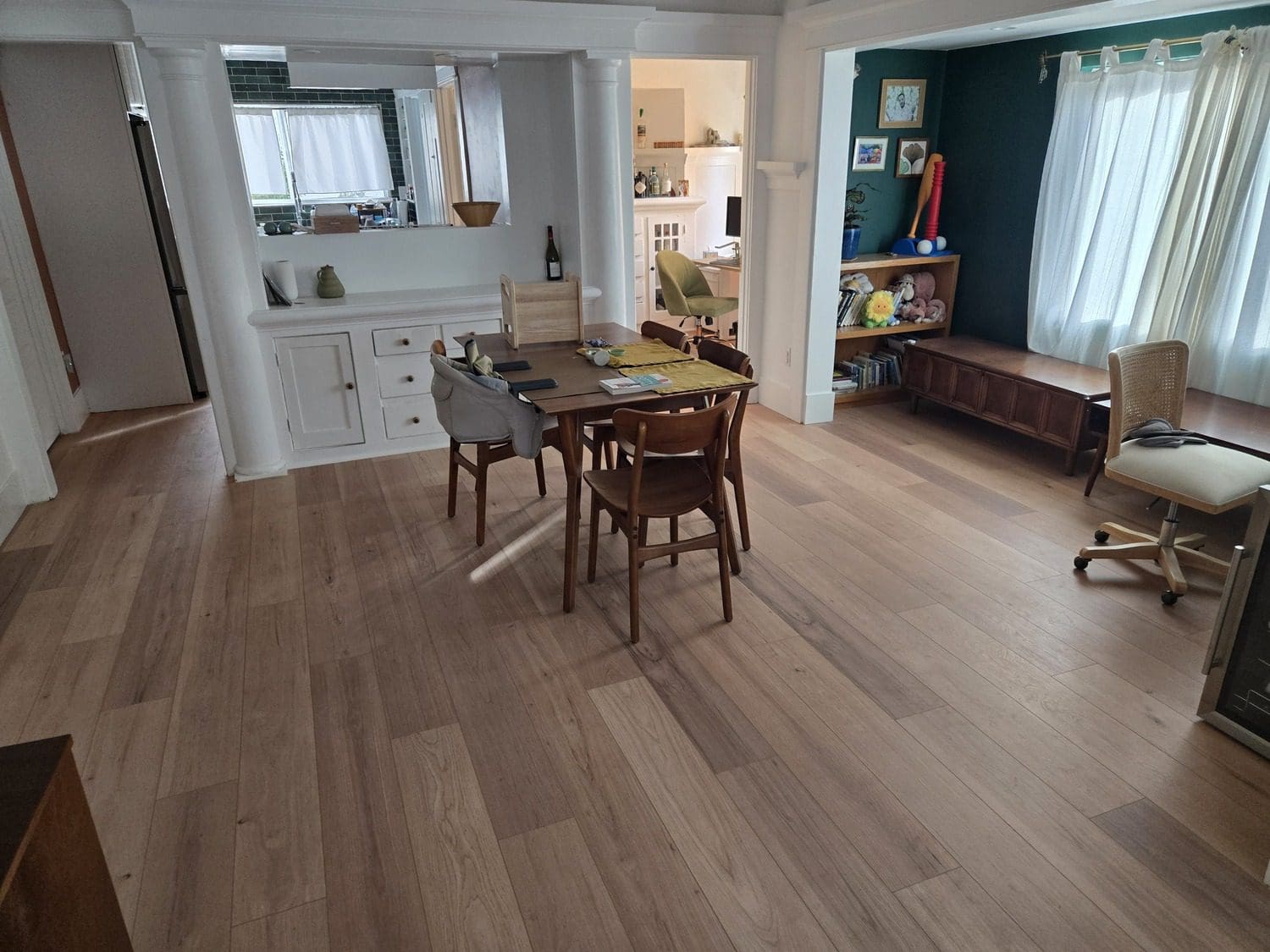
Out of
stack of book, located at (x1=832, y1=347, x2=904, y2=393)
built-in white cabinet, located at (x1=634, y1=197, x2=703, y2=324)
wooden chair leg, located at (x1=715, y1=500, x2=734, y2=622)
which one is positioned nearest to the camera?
wooden chair leg, located at (x1=715, y1=500, x2=734, y2=622)

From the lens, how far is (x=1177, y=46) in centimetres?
394

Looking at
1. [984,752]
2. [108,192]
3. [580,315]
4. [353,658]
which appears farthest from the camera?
[108,192]

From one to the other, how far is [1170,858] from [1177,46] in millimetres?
3850

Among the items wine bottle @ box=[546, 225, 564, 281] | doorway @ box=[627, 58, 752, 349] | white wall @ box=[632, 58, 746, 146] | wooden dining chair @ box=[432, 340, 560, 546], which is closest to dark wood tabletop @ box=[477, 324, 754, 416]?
wooden dining chair @ box=[432, 340, 560, 546]

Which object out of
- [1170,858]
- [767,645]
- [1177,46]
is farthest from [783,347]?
[1170,858]

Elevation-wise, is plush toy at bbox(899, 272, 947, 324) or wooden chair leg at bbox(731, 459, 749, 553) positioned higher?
plush toy at bbox(899, 272, 947, 324)

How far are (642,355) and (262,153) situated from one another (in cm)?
261

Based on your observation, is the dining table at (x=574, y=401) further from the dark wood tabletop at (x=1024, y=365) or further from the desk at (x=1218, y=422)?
the dark wood tabletop at (x=1024, y=365)

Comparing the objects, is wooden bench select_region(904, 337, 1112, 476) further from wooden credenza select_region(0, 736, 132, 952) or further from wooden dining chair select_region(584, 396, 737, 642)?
wooden credenza select_region(0, 736, 132, 952)

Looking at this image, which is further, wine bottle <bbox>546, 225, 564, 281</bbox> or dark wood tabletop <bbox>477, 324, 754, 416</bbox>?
wine bottle <bbox>546, 225, 564, 281</bbox>

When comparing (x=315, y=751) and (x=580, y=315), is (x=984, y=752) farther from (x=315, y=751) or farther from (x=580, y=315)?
(x=580, y=315)

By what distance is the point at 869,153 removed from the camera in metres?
5.23

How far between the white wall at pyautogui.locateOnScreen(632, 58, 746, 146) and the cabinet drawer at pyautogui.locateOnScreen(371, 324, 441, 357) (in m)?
3.87

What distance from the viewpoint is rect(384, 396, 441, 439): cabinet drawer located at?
462cm
